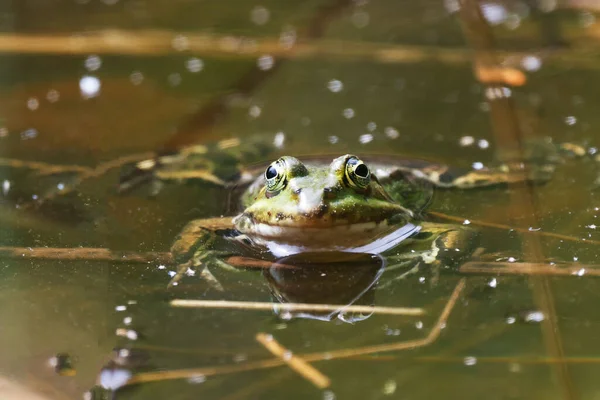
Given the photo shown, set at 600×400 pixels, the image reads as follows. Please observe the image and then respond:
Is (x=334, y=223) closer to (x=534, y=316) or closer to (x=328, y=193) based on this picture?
(x=328, y=193)

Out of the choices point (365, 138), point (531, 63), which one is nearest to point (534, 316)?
point (365, 138)

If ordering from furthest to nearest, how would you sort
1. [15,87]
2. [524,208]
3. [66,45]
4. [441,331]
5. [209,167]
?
[66,45], [15,87], [209,167], [524,208], [441,331]

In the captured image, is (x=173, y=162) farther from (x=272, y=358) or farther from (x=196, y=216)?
(x=272, y=358)

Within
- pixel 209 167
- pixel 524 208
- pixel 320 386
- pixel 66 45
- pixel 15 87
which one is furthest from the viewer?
pixel 66 45

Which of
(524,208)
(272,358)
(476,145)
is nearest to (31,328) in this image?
(272,358)

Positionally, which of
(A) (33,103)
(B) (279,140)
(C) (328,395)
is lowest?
(C) (328,395)

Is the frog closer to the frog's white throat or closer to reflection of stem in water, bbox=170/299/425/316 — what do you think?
the frog's white throat
